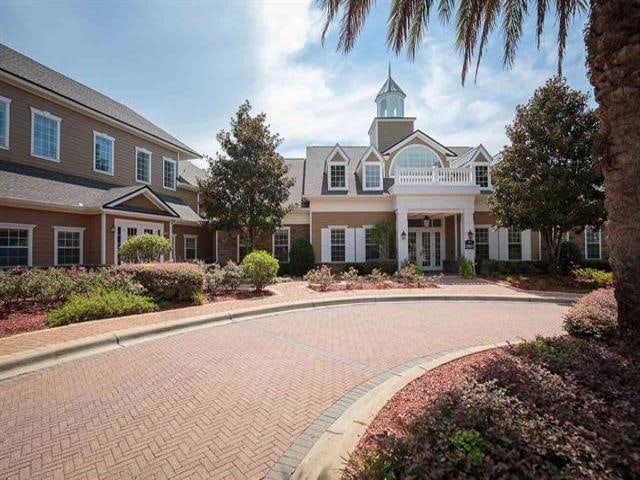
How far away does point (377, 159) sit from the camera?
21094mm

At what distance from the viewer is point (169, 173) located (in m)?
21.0

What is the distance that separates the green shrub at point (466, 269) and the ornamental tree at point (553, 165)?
331 centimetres

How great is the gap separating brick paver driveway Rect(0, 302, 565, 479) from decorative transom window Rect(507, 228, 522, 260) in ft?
46.1

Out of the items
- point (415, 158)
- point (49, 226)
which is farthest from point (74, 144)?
point (415, 158)

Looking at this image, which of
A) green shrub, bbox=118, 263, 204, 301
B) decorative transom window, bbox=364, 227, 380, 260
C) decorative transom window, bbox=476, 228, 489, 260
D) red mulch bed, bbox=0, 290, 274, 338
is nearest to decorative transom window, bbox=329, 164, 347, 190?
decorative transom window, bbox=364, 227, 380, 260

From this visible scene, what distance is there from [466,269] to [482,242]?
4154 mm

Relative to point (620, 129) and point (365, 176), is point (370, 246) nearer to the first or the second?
point (365, 176)

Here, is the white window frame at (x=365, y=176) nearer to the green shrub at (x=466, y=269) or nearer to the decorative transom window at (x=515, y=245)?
the green shrub at (x=466, y=269)

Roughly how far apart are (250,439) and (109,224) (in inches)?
569

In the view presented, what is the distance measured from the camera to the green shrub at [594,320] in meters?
A: 4.81

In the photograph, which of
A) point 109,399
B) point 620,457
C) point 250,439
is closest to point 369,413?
point 250,439

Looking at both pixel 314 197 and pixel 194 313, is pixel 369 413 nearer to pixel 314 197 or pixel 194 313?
pixel 194 313

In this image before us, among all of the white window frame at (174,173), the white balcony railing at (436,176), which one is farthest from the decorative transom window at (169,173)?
the white balcony railing at (436,176)

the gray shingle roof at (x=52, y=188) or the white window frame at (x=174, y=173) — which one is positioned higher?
the white window frame at (x=174, y=173)
